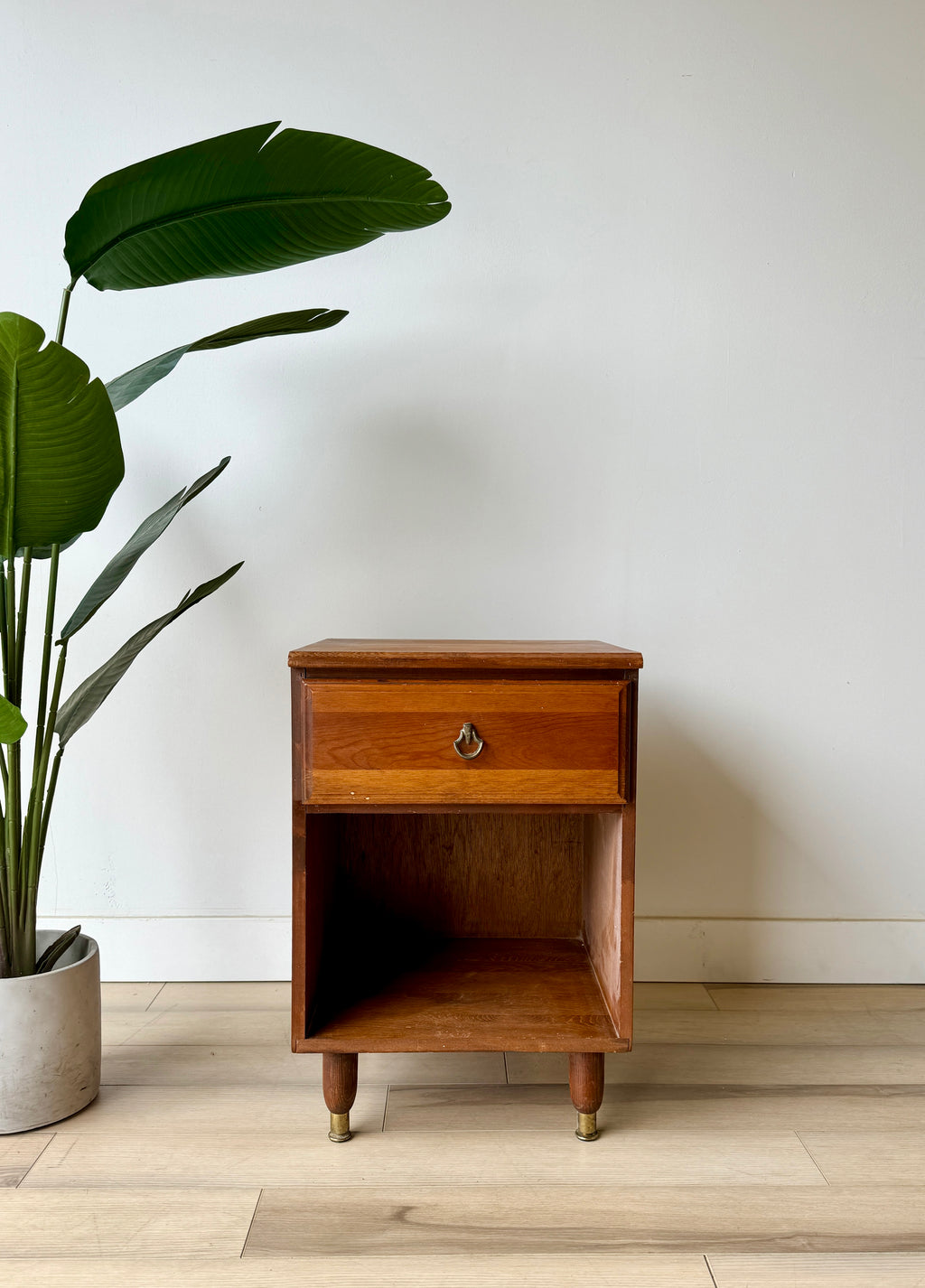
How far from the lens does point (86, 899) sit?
5.35ft

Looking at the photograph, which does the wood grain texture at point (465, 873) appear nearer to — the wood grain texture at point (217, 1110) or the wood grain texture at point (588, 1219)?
the wood grain texture at point (217, 1110)

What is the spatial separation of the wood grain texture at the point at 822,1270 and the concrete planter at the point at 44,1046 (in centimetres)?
87

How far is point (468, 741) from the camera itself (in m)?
1.08

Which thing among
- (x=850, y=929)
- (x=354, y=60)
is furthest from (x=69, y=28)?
(x=850, y=929)

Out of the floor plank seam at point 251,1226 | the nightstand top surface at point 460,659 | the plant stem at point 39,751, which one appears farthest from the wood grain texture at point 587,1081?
the plant stem at point 39,751

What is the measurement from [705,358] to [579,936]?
110 centimetres

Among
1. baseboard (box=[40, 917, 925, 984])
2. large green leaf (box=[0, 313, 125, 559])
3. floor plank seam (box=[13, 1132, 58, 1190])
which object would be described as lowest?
floor plank seam (box=[13, 1132, 58, 1190])

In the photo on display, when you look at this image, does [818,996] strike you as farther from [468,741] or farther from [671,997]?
[468,741]

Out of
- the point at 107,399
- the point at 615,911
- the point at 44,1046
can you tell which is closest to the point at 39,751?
the point at 44,1046

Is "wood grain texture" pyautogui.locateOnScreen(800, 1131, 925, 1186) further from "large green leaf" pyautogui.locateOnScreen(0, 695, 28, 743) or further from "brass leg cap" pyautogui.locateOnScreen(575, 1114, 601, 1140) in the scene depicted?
"large green leaf" pyautogui.locateOnScreen(0, 695, 28, 743)

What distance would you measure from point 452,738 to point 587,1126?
57 centimetres

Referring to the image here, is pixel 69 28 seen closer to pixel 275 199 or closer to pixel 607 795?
pixel 275 199

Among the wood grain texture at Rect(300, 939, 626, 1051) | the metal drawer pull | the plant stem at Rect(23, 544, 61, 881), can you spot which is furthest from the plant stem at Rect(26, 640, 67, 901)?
the metal drawer pull

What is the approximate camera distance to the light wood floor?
3.01 feet
